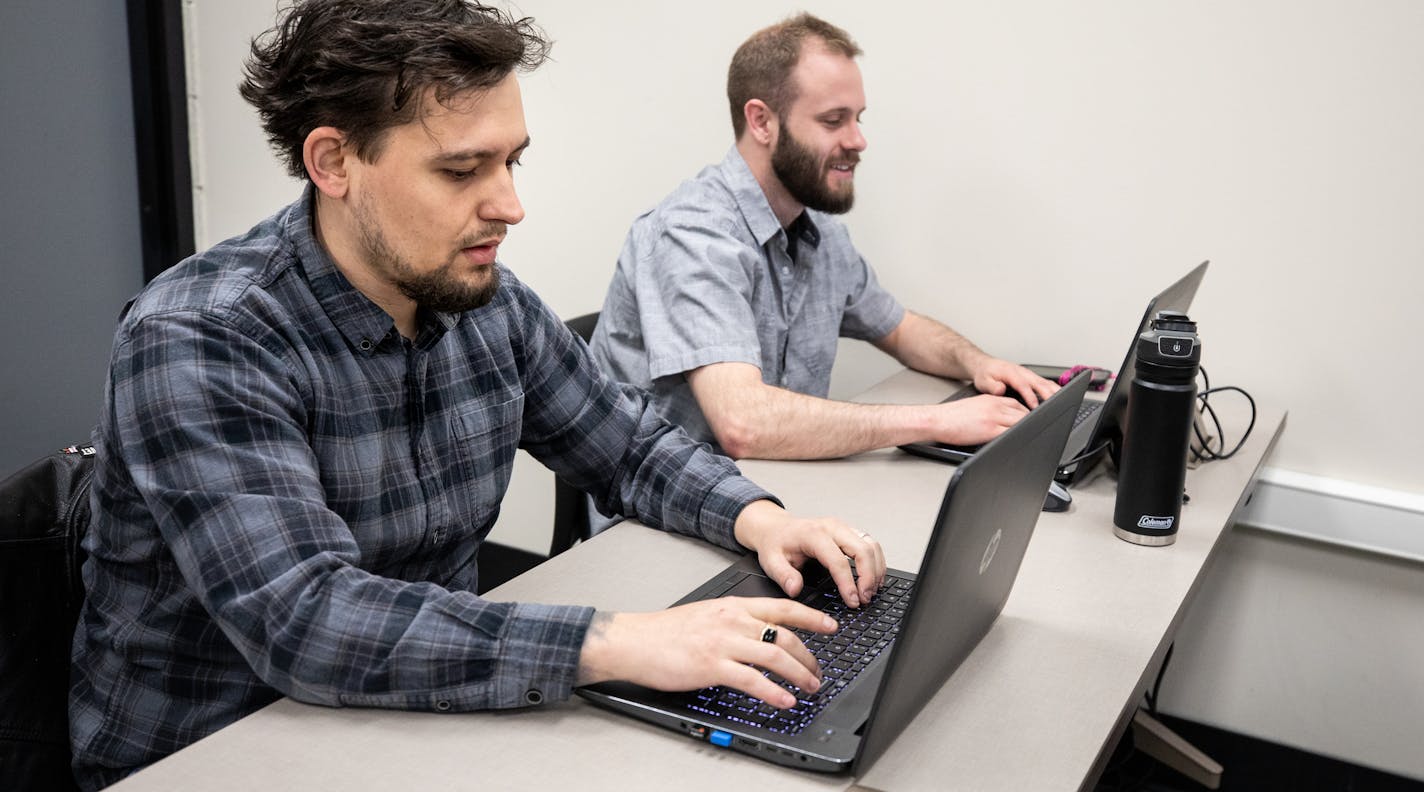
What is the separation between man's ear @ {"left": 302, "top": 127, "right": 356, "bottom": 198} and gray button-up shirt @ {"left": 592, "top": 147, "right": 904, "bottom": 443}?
739 mm

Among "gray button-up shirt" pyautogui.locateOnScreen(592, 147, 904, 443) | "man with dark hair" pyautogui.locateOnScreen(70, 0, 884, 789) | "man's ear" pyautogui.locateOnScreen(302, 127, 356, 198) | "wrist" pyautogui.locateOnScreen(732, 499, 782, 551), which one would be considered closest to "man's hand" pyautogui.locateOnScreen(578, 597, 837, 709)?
"man with dark hair" pyautogui.locateOnScreen(70, 0, 884, 789)

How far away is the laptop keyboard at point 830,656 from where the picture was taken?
1.03m

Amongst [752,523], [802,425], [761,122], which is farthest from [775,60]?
[752,523]

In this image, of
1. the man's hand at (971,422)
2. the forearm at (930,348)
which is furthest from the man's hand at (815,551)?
the forearm at (930,348)

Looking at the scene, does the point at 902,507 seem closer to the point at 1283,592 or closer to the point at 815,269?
the point at 815,269

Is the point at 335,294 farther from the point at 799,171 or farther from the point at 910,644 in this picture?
the point at 799,171

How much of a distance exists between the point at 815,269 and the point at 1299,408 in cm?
89

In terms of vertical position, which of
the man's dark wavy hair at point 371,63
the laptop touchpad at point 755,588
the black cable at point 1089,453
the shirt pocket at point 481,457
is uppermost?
the man's dark wavy hair at point 371,63

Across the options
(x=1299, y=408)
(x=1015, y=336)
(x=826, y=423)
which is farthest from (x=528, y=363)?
(x=1299, y=408)

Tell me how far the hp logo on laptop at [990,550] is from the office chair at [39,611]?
2.80 ft

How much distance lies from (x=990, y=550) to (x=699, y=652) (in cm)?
27

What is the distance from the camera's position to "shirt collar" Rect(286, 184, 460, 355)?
47.8 inches

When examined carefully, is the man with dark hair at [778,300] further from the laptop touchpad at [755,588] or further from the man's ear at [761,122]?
the laptop touchpad at [755,588]

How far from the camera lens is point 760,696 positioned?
1013 millimetres
